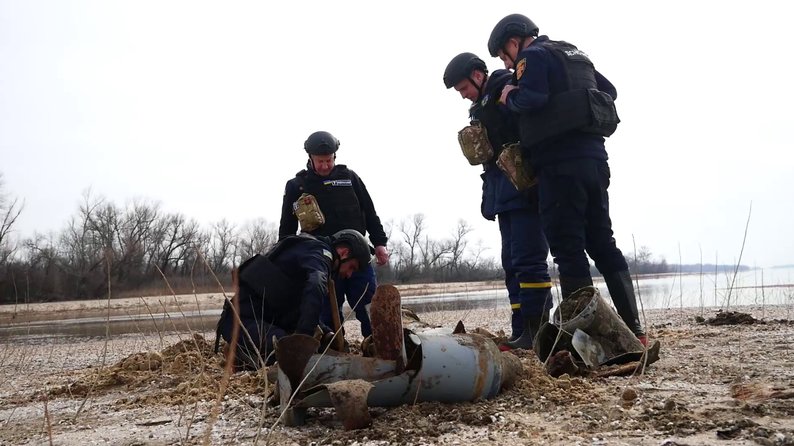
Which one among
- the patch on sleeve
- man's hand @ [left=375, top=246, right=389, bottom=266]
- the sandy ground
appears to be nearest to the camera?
the sandy ground

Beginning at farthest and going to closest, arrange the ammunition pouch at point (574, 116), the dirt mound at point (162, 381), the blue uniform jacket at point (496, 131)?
1. the blue uniform jacket at point (496, 131)
2. the ammunition pouch at point (574, 116)
3. the dirt mound at point (162, 381)

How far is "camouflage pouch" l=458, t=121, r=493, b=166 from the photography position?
437 centimetres

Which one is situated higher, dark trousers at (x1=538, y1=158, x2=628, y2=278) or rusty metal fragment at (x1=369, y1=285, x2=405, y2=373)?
dark trousers at (x1=538, y1=158, x2=628, y2=278)

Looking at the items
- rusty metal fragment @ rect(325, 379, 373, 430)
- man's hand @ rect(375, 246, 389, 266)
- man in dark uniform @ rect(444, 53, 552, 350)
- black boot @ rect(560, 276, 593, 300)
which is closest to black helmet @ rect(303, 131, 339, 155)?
man's hand @ rect(375, 246, 389, 266)

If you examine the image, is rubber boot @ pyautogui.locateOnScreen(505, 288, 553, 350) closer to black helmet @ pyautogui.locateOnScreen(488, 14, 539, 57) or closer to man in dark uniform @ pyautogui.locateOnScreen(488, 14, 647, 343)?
man in dark uniform @ pyautogui.locateOnScreen(488, 14, 647, 343)

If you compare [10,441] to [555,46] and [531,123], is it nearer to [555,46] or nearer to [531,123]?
[531,123]

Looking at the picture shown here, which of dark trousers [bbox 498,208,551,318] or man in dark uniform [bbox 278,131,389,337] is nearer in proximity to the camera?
dark trousers [bbox 498,208,551,318]

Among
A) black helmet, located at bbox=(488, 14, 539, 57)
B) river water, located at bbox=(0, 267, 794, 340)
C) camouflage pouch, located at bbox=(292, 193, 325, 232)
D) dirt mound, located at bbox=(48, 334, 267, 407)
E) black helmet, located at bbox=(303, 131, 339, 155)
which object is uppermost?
black helmet, located at bbox=(488, 14, 539, 57)

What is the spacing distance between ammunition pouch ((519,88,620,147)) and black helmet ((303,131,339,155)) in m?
2.08

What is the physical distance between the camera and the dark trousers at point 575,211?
11.5 ft

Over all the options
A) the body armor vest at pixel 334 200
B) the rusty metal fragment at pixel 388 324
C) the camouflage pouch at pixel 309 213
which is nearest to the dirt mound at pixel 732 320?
the body armor vest at pixel 334 200

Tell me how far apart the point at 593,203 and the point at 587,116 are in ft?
1.79

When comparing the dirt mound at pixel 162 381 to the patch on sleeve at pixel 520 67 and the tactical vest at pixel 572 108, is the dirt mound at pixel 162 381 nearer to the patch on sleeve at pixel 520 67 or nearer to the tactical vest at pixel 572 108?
the tactical vest at pixel 572 108

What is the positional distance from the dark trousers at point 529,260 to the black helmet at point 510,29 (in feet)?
3.94
